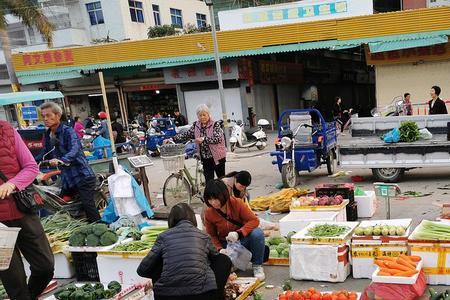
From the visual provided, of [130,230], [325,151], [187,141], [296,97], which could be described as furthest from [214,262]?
[296,97]

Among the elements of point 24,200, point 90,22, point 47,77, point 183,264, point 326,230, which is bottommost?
point 326,230

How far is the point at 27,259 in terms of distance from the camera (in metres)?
3.97

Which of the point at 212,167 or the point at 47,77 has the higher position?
the point at 47,77

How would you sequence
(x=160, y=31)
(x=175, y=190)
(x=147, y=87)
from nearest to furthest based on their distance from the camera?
(x=175, y=190)
(x=147, y=87)
(x=160, y=31)

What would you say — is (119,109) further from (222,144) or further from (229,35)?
(222,144)

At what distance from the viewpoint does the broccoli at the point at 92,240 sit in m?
5.25

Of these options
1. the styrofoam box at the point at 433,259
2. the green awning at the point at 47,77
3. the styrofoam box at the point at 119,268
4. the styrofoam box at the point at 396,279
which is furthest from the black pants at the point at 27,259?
the green awning at the point at 47,77

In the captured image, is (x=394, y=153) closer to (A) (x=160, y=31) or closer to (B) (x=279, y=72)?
(B) (x=279, y=72)

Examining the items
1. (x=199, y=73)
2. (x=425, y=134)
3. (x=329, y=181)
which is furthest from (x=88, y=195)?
(x=199, y=73)

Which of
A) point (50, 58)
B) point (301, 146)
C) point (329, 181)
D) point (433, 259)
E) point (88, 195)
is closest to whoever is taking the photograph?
point (433, 259)

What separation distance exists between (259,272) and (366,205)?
252cm

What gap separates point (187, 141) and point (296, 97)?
60.4 feet

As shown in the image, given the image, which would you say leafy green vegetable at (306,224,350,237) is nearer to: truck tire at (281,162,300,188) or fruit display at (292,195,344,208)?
fruit display at (292,195,344,208)

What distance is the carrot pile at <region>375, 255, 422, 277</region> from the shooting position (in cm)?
383
